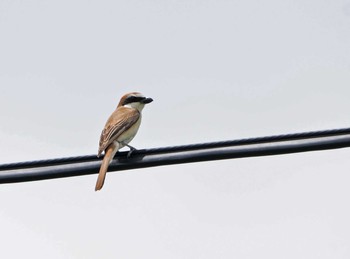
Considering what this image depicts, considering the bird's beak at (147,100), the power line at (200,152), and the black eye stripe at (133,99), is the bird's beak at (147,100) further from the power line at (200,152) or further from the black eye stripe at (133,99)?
the power line at (200,152)

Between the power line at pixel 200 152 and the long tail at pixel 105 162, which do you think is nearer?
the power line at pixel 200 152

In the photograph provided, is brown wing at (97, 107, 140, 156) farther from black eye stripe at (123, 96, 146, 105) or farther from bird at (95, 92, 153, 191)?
black eye stripe at (123, 96, 146, 105)

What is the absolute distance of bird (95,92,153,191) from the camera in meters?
10.6

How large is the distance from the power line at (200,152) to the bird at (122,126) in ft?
4.83

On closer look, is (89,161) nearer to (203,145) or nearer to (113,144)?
(203,145)

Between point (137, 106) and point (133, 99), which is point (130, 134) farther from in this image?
point (133, 99)

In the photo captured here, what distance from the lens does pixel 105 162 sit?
9289 millimetres

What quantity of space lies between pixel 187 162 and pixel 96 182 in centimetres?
221

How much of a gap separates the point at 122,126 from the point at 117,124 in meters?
0.08

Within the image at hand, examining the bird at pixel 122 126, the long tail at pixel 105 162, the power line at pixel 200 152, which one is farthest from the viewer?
the bird at pixel 122 126

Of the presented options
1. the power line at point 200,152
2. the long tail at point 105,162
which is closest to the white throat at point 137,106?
the long tail at point 105,162

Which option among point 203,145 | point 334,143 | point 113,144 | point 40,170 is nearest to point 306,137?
point 334,143

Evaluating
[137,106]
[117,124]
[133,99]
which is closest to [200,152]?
[117,124]

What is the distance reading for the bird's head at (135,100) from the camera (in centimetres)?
1270
